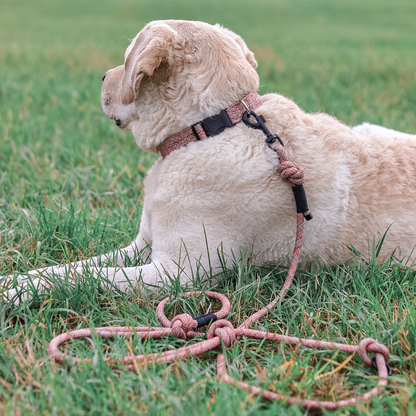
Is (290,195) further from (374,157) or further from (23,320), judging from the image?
(23,320)

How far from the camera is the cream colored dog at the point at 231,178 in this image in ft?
7.25

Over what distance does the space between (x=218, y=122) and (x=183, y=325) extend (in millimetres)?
1021

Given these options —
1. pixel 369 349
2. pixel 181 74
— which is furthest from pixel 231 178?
pixel 369 349

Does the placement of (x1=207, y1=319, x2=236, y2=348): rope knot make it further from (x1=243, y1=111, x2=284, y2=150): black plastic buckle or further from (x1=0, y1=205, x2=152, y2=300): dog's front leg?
(x1=243, y1=111, x2=284, y2=150): black plastic buckle

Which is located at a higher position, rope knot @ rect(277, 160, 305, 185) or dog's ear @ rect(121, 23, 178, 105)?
dog's ear @ rect(121, 23, 178, 105)

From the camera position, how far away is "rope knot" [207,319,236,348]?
1.86m

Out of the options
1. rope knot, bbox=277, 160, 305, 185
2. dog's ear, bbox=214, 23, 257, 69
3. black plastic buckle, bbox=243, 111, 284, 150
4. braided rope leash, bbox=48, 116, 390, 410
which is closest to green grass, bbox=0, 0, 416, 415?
braided rope leash, bbox=48, 116, 390, 410

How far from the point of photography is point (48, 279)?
2.19 meters

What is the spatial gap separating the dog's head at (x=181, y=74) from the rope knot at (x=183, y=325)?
0.97 metres

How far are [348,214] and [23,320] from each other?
68.0 inches

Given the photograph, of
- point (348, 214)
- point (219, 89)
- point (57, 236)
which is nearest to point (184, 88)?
point (219, 89)

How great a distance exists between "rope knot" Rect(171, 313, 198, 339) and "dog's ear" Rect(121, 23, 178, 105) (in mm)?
1108

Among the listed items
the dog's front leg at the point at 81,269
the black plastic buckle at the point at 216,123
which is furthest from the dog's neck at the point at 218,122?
Result: the dog's front leg at the point at 81,269

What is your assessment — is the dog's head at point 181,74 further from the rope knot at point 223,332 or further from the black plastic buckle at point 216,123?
the rope knot at point 223,332
